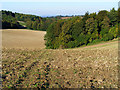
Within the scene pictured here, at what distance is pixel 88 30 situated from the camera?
34.1 m

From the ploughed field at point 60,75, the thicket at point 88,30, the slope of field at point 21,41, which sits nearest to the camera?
the ploughed field at point 60,75

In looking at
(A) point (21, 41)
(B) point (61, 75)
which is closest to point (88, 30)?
(A) point (21, 41)

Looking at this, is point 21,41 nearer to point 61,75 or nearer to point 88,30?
point 88,30

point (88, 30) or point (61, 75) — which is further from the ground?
point (88, 30)

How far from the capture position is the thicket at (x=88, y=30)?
3303 cm

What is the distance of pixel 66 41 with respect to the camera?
35219 mm

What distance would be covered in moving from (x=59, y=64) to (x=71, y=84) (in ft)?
10.1

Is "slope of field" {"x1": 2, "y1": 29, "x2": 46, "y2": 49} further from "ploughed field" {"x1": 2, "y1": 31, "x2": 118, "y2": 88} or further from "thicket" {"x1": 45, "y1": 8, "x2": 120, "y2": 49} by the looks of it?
"ploughed field" {"x1": 2, "y1": 31, "x2": 118, "y2": 88}

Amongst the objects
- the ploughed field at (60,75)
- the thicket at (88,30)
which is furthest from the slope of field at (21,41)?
the ploughed field at (60,75)

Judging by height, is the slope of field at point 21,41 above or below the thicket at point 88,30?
below

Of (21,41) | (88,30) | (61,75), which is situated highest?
(88,30)

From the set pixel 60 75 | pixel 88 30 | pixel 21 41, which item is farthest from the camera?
pixel 21 41

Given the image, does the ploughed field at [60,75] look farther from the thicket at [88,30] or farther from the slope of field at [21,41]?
the thicket at [88,30]

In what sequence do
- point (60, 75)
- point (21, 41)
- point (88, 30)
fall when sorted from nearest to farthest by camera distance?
point (60, 75)
point (88, 30)
point (21, 41)
